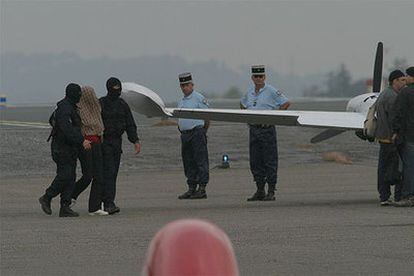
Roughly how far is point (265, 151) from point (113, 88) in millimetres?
2641

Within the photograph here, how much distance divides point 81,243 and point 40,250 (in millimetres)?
584

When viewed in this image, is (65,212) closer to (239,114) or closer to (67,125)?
(67,125)

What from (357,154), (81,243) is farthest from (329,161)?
(81,243)

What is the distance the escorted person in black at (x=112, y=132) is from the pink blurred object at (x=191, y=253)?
11187mm

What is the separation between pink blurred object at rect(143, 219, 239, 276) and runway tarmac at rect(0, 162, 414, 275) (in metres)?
5.95

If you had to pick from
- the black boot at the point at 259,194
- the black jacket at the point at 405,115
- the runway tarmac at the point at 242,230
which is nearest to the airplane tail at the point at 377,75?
the runway tarmac at the point at 242,230

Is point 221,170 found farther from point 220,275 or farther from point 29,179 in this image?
point 220,275

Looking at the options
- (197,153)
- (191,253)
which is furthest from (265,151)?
(191,253)

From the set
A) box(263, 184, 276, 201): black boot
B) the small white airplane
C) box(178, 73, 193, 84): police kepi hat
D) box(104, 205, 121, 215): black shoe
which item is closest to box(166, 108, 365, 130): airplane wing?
the small white airplane

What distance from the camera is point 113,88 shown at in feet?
44.2

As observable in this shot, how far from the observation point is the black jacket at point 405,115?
13.8m

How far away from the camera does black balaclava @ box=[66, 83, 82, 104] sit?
12828 mm

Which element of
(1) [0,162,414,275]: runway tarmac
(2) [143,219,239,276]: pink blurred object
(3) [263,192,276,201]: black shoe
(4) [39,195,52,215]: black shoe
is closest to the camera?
(2) [143,219,239,276]: pink blurred object

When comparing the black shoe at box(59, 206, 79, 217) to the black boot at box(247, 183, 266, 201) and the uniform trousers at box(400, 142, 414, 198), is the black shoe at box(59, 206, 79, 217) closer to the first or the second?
the black boot at box(247, 183, 266, 201)
